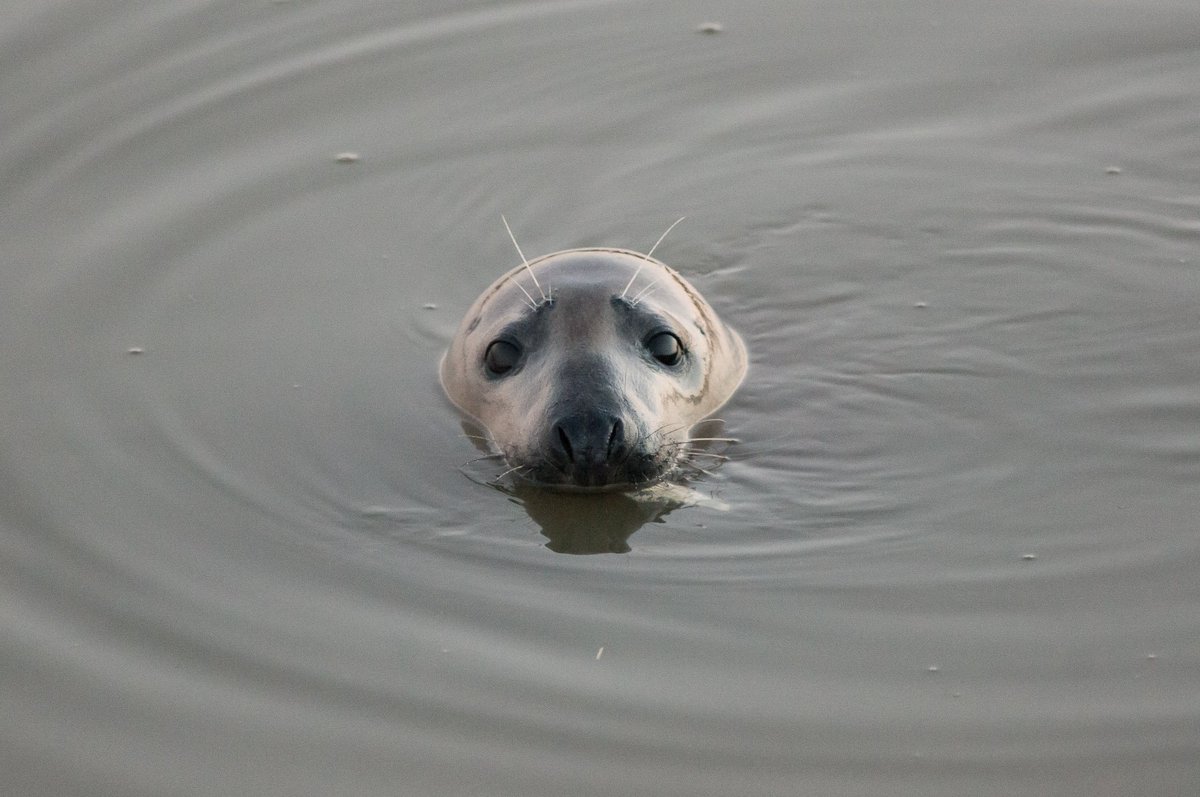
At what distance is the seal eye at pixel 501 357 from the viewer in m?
6.64

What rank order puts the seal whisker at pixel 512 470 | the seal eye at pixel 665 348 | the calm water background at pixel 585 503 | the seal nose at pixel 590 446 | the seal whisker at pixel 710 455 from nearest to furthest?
the calm water background at pixel 585 503 → the seal nose at pixel 590 446 → the seal whisker at pixel 512 470 → the seal whisker at pixel 710 455 → the seal eye at pixel 665 348

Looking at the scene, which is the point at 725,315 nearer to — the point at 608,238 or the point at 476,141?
the point at 608,238

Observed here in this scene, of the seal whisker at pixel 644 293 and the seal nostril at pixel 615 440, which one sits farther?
the seal whisker at pixel 644 293

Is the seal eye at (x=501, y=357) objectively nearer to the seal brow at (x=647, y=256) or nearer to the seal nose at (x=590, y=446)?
the seal brow at (x=647, y=256)

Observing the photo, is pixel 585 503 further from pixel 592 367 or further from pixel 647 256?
pixel 647 256

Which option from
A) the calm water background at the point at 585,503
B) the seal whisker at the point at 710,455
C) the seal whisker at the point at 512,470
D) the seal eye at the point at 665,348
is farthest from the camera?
the seal eye at the point at 665,348

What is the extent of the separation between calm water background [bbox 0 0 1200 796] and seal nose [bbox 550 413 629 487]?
159 millimetres

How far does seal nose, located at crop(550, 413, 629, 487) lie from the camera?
5.88 metres

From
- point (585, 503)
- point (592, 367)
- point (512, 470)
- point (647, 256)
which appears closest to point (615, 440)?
point (585, 503)

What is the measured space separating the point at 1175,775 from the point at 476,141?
524 centimetres

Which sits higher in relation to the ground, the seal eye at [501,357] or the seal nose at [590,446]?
the seal eye at [501,357]

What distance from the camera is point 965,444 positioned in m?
6.30

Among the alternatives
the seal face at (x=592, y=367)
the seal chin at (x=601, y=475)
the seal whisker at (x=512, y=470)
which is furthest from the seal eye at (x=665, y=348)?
the seal whisker at (x=512, y=470)

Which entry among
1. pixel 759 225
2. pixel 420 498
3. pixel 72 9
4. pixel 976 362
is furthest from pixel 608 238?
pixel 72 9
